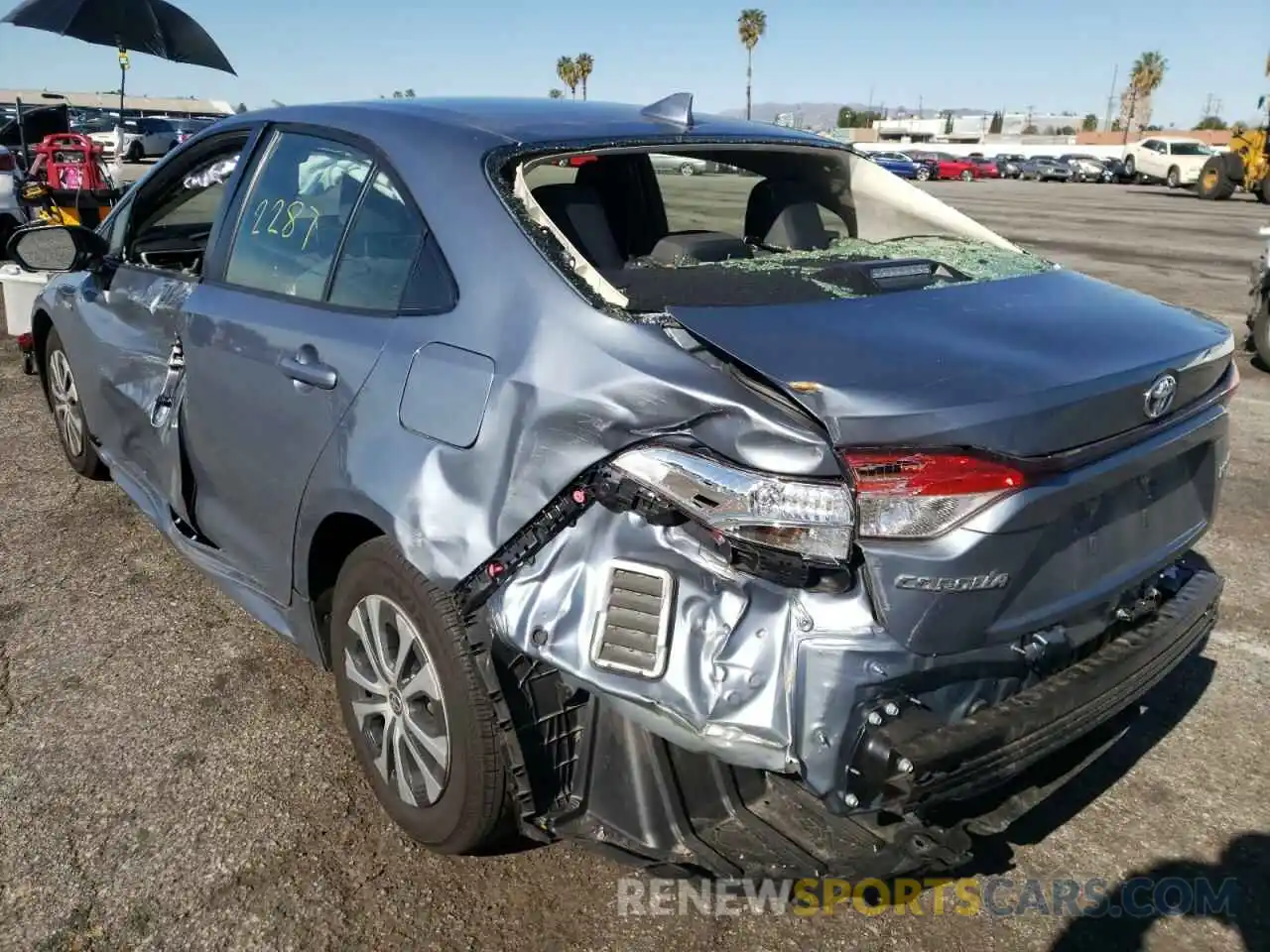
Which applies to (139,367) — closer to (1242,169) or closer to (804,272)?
(804,272)

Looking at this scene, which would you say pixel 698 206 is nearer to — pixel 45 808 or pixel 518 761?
pixel 518 761

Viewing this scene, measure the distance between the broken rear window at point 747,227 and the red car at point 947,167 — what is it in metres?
47.8

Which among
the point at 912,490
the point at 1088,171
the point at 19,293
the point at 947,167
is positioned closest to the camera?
the point at 912,490

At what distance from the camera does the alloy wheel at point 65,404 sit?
4.85 metres

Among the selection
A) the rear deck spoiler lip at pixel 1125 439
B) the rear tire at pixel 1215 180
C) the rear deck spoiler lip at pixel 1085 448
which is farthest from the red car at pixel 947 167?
the rear deck spoiler lip at pixel 1085 448

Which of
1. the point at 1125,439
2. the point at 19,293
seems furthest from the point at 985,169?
the point at 1125,439

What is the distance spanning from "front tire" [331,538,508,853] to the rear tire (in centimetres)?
3390

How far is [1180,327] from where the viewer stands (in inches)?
96.7

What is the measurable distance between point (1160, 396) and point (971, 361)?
0.51m

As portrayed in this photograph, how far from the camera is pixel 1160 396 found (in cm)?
222

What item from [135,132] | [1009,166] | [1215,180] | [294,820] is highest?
[135,132]

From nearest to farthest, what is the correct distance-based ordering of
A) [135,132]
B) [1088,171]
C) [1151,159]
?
[135,132] → [1151,159] → [1088,171]

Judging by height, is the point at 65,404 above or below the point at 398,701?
above

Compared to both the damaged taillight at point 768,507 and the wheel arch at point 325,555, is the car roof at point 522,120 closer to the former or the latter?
the wheel arch at point 325,555
